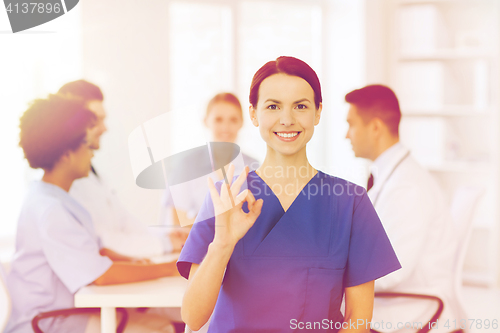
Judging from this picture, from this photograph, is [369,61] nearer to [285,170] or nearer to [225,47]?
[225,47]

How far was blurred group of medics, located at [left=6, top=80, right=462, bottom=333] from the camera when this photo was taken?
54.4 inches

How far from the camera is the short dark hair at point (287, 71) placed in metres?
1.00

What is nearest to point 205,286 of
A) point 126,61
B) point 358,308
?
point 358,308

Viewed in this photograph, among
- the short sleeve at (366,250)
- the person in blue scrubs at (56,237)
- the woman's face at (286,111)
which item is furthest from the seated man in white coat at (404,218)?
the person in blue scrubs at (56,237)

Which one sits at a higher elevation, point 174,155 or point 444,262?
point 174,155

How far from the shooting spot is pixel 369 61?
10.9 ft

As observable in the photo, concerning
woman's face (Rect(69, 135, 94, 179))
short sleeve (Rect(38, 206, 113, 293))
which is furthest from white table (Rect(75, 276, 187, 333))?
woman's face (Rect(69, 135, 94, 179))

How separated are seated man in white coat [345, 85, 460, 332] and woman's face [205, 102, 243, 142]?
0.71m

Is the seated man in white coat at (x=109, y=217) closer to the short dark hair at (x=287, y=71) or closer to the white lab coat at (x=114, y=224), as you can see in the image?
the white lab coat at (x=114, y=224)

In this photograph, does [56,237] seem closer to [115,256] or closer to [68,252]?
[68,252]

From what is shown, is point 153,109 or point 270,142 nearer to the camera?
point 270,142

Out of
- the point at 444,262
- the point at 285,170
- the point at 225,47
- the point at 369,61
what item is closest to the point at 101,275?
the point at 285,170

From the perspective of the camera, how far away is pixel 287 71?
1000 mm

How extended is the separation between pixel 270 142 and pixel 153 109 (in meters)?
1.95
